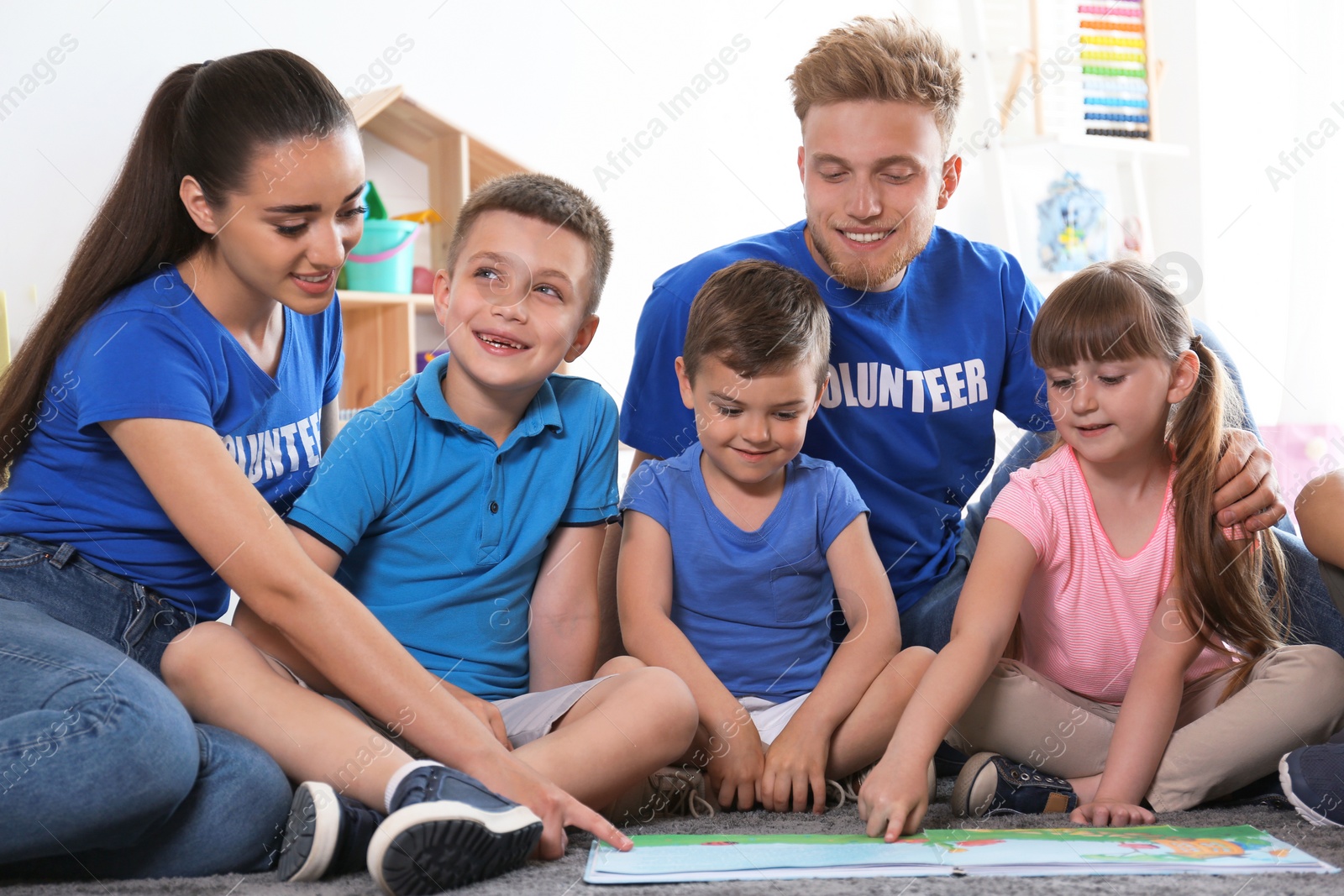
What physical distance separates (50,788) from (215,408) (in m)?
0.37

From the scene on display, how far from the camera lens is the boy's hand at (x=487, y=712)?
94 centimetres

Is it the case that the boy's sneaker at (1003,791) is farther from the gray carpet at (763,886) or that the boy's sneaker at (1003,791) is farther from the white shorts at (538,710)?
the white shorts at (538,710)

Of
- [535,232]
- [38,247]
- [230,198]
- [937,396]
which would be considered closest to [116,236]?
[230,198]

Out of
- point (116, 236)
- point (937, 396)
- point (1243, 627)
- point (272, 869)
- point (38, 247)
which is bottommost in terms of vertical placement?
point (272, 869)

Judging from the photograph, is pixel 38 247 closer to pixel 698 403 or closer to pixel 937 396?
pixel 698 403

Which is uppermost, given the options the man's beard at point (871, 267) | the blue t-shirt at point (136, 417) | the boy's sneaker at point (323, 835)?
the man's beard at point (871, 267)

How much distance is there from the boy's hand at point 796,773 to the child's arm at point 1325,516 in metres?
0.49

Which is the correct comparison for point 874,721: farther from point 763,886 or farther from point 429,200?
point 429,200

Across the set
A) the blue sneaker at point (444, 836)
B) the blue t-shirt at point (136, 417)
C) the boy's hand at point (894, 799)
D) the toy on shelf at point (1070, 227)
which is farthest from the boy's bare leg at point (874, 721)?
the toy on shelf at point (1070, 227)

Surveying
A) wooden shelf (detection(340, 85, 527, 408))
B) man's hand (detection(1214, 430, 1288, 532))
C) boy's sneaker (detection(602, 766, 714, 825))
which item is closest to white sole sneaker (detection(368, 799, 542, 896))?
boy's sneaker (detection(602, 766, 714, 825))

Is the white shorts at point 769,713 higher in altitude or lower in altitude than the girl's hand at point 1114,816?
higher

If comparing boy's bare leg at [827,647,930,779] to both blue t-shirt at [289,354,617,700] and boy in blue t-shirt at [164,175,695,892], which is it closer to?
boy in blue t-shirt at [164,175,695,892]

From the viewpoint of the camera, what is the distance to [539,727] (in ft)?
3.13

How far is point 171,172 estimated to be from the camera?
101 cm
